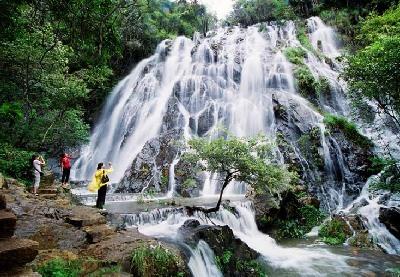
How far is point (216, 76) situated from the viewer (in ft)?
75.9

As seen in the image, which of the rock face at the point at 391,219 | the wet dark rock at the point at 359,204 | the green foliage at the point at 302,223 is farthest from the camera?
the wet dark rock at the point at 359,204

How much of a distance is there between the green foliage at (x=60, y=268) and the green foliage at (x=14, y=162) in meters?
6.96

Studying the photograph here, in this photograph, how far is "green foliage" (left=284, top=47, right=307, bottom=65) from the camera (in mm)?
22609

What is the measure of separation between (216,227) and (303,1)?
2947 cm

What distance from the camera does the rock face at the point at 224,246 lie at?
825cm

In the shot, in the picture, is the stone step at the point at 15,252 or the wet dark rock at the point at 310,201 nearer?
the stone step at the point at 15,252

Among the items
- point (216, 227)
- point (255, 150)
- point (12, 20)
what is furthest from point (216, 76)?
point (12, 20)

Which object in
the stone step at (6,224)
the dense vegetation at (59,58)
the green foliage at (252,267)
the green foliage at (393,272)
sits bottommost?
the green foliage at (252,267)

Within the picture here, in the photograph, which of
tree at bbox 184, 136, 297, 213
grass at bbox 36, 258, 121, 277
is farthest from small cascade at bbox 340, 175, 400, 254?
grass at bbox 36, 258, 121, 277

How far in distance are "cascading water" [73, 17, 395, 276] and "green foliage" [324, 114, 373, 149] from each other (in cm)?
65

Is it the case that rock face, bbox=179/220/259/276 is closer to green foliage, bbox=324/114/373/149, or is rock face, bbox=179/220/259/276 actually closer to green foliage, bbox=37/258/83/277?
green foliage, bbox=37/258/83/277

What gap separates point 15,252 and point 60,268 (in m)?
1.41

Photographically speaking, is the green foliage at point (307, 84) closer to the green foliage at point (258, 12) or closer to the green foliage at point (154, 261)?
the green foliage at point (258, 12)

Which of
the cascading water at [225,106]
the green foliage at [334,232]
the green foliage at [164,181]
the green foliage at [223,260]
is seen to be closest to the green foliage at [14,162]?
the cascading water at [225,106]
